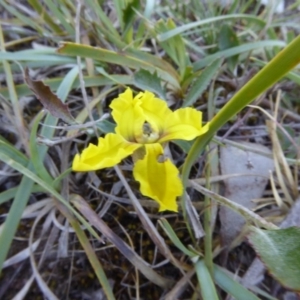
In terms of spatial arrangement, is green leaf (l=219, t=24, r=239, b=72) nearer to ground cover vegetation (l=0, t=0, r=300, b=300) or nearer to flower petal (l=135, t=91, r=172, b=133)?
ground cover vegetation (l=0, t=0, r=300, b=300)

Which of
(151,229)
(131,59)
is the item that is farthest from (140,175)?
(131,59)

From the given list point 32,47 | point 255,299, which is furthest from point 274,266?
point 32,47

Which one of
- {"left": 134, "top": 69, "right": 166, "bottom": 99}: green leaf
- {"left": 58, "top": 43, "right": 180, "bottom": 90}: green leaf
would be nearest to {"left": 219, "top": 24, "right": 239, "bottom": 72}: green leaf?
{"left": 58, "top": 43, "right": 180, "bottom": 90}: green leaf

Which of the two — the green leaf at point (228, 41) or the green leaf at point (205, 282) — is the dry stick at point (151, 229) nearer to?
the green leaf at point (205, 282)

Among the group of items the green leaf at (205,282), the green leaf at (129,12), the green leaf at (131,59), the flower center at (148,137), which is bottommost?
the green leaf at (205,282)

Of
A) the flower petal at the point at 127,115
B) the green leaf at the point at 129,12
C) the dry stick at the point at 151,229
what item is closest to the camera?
the flower petal at the point at 127,115

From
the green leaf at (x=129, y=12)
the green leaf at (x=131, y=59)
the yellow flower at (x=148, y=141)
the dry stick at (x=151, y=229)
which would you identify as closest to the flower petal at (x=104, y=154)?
the yellow flower at (x=148, y=141)

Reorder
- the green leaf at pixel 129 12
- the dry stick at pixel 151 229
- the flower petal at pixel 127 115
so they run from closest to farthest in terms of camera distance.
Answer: the flower petal at pixel 127 115, the dry stick at pixel 151 229, the green leaf at pixel 129 12

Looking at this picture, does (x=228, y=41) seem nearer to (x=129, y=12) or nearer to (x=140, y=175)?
(x=129, y=12)
